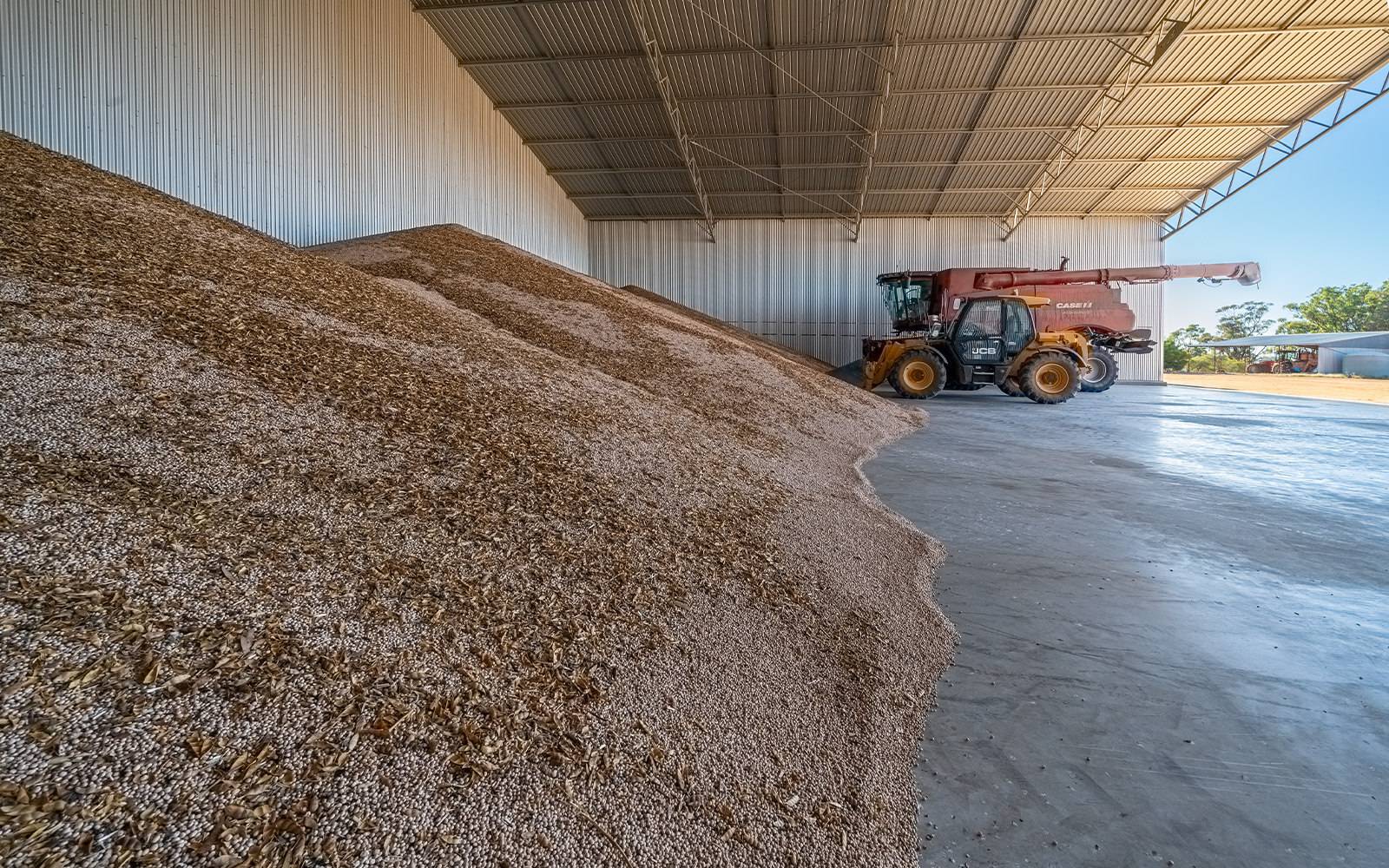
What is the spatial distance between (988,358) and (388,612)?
14.2 meters

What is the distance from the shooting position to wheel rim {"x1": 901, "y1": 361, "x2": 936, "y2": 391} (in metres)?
14.5

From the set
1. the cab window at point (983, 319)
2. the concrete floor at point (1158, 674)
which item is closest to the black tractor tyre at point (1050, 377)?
the cab window at point (983, 319)

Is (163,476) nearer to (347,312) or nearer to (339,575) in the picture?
(339,575)

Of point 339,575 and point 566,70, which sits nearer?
point 339,575

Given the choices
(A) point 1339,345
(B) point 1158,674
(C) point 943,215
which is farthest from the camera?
(A) point 1339,345

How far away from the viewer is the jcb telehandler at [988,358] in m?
14.0

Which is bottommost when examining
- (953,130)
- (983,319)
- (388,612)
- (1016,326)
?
(388,612)

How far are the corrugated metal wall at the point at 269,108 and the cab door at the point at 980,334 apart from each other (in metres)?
13.4

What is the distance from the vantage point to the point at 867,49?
16000mm

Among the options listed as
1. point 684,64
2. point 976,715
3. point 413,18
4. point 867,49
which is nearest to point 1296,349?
point 867,49

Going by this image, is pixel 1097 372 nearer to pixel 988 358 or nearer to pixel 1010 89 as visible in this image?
pixel 988 358

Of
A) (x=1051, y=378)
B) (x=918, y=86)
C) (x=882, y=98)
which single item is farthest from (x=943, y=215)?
(x=1051, y=378)

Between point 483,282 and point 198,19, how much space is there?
6.68 m

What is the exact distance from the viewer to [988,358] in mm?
14156
